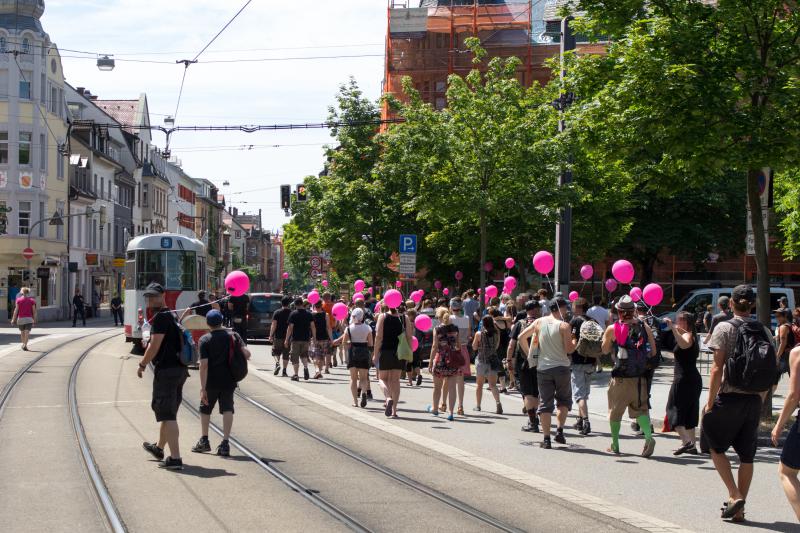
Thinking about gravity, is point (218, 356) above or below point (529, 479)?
above

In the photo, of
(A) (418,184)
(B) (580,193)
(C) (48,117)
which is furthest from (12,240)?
(B) (580,193)

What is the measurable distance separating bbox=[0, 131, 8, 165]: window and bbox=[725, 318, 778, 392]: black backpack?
5607cm

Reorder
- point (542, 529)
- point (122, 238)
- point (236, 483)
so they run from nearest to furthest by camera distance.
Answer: point (542, 529) → point (236, 483) → point (122, 238)

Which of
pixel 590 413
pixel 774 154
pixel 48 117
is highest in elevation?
pixel 48 117

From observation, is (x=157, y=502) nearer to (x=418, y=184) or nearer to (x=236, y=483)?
(x=236, y=483)

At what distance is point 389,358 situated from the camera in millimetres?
15672

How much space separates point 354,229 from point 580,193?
45.8ft

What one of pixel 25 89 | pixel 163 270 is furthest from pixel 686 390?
pixel 25 89

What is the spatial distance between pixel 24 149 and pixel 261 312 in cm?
3044

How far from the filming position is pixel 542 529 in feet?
26.1

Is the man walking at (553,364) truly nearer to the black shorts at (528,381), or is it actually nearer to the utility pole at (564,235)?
the black shorts at (528,381)

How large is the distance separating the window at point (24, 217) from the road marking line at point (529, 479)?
154 feet

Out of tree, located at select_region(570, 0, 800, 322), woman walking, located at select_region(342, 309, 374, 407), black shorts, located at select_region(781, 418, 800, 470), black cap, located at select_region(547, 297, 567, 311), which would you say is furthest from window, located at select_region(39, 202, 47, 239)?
black shorts, located at select_region(781, 418, 800, 470)

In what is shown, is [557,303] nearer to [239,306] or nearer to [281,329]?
[281,329]
